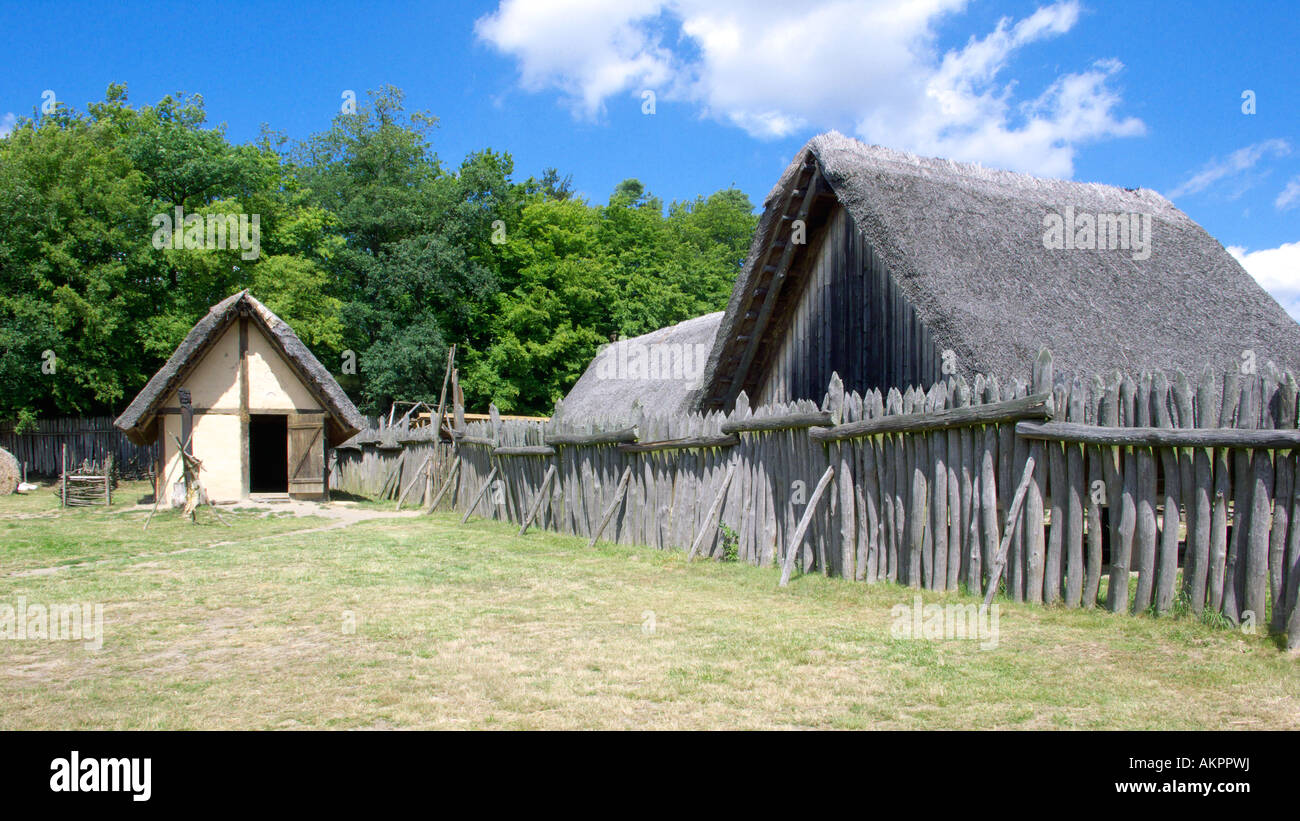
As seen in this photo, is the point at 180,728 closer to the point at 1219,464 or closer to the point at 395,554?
the point at 1219,464

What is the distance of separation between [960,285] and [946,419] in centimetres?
299

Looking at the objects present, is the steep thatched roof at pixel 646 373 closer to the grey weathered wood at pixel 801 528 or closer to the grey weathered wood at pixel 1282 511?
the grey weathered wood at pixel 801 528

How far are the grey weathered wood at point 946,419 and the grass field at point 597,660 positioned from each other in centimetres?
153

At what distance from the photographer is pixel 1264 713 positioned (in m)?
4.72

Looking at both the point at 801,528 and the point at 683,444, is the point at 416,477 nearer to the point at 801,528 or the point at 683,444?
the point at 683,444

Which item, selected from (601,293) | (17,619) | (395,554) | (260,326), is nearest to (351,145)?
(601,293)

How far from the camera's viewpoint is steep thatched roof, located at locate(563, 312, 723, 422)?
2223cm

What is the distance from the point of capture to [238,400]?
22.3 metres

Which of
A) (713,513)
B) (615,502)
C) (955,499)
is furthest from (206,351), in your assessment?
(955,499)

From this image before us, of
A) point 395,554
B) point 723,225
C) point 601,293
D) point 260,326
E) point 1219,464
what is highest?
point 723,225

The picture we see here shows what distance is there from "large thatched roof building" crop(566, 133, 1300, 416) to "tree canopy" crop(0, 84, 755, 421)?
24441 mm

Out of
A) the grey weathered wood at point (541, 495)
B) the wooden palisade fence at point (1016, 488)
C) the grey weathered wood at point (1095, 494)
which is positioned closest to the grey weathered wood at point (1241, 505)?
the wooden palisade fence at point (1016, 488)
